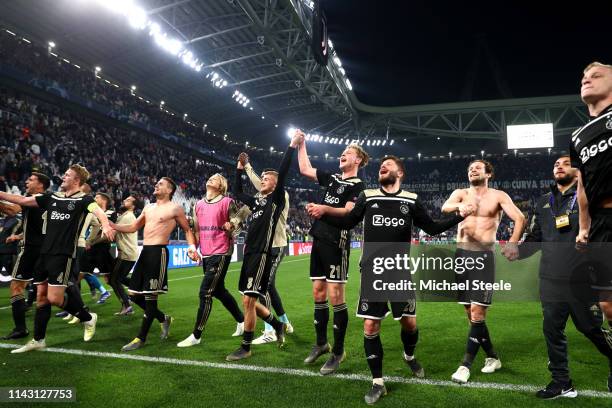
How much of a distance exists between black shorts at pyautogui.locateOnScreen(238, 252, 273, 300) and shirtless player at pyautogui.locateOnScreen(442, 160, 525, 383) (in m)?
2.24

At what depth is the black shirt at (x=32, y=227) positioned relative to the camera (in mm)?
6164

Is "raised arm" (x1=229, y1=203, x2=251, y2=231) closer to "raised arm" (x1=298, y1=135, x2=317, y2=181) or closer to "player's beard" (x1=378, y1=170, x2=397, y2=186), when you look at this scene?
"raised arm" (x1=298, y1=135, x2=317, y2=181)

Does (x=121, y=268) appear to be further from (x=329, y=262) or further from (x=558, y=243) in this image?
(x=558, y=243)

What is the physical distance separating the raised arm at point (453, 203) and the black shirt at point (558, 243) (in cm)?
72

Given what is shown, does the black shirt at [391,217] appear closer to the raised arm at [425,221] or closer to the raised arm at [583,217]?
the raised arm at [425,221]

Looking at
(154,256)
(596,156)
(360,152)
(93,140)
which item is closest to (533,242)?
(596,156)

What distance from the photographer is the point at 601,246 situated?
2998 millimetres

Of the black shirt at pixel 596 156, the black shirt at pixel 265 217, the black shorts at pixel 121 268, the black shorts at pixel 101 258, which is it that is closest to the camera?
the black shirt at pixel 596 156

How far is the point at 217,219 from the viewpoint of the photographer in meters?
6.07

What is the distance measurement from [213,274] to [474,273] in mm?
3363

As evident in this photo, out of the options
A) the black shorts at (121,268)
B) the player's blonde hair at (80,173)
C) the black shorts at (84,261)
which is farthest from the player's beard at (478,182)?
the black shorts at (84,261)

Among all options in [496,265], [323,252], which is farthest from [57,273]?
[496,265]

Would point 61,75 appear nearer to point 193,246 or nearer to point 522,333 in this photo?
point 193,246

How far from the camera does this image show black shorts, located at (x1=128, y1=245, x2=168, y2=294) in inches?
226
